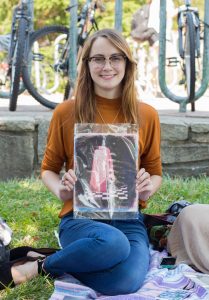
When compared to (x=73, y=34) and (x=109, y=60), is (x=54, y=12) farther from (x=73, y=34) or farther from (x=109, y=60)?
(x=109, y=60)

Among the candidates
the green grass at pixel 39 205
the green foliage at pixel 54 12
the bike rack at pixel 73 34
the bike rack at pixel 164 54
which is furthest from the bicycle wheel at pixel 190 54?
the green foliage at pixel 54 12

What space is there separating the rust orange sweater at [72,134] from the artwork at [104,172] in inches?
6.7

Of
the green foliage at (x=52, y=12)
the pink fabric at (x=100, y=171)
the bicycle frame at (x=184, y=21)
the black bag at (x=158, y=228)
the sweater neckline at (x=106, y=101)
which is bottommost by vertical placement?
the black bag at (x=158, y=228)

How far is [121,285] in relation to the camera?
110 inches

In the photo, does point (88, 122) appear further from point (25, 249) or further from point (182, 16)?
point (182, 16)

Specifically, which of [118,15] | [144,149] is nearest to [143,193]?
[144,149]

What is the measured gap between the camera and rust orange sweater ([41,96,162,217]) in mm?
3090

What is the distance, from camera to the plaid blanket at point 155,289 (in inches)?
108

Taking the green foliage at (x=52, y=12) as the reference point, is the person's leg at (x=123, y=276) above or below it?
below

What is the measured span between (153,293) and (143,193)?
442mm

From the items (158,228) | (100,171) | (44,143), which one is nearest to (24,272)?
(100,171)

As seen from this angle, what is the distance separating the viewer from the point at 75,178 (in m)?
2.88

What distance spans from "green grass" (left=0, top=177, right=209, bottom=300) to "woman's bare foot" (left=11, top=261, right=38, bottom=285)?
32 mm

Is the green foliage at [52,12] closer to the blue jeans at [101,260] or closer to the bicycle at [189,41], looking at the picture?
the bicycle at [189,41]
